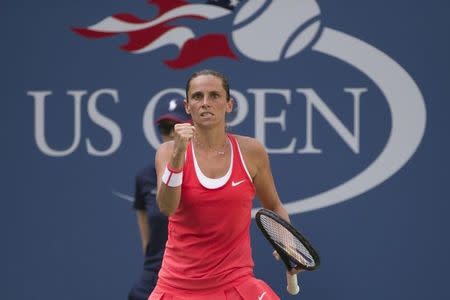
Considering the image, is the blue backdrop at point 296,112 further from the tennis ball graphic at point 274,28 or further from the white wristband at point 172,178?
the white wristband at point 172,178

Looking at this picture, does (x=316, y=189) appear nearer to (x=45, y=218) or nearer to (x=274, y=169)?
(x=274, y=169)

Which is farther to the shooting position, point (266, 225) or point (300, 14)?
point (300, 14)

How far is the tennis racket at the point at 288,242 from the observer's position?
3.60 meters

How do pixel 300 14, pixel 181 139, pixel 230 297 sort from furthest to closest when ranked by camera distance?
1. pixel 300 14
2. pixel 230 297
3. pixel 181 139

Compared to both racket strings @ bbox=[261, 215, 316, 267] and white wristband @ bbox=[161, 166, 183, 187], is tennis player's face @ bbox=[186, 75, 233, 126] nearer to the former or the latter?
white wristband @ bbox=[161, 166, 183, 187]

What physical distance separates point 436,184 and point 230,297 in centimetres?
201

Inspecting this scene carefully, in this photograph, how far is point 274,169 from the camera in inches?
211

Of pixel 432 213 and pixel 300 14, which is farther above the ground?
pixel 300 14

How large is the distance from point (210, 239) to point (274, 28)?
6.51ft

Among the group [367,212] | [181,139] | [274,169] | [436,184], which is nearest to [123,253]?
[274,169]

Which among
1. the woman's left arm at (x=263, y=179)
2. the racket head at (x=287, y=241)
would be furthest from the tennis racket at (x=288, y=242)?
the woman's left arm at (x=263, y=179)

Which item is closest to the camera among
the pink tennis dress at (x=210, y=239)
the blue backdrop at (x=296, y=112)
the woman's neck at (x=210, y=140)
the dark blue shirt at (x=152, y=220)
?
the pink tennis dress at (x=210, y=239)

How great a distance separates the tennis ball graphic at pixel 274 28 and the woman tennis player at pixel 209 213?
1.66 metres

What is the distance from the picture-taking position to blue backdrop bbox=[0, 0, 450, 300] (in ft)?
17.5
